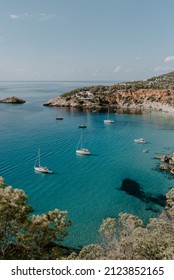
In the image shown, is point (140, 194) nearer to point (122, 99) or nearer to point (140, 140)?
point (140, 140)

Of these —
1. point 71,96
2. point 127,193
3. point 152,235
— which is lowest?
point 127,193

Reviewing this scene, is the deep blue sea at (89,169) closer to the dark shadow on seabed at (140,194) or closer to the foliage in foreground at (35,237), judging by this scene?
the dark shadow on seabed at (140,194)

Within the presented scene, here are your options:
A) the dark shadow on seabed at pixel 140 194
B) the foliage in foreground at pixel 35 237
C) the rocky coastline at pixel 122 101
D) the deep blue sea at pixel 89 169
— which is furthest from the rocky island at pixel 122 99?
the foliage in foreground at pixel 35 237

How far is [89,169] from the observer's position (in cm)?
5353

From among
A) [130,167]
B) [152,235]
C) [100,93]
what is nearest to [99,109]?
[100,93]

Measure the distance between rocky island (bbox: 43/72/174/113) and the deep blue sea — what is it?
2862 cm

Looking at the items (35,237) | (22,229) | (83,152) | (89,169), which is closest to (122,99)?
(83,152)

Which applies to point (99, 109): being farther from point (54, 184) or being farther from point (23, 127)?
point (54, 184)

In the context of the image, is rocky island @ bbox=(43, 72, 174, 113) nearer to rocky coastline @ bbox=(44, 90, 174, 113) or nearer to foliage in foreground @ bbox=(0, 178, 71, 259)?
rocky coastline @ bbox=(44, 90, 174, 113)

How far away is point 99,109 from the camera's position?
127188mm

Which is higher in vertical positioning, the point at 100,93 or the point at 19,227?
the point at 100,93

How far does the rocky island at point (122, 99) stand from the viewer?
125m

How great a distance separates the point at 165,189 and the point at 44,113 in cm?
8275

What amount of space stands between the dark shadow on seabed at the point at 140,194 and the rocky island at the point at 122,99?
7918 centimetres
